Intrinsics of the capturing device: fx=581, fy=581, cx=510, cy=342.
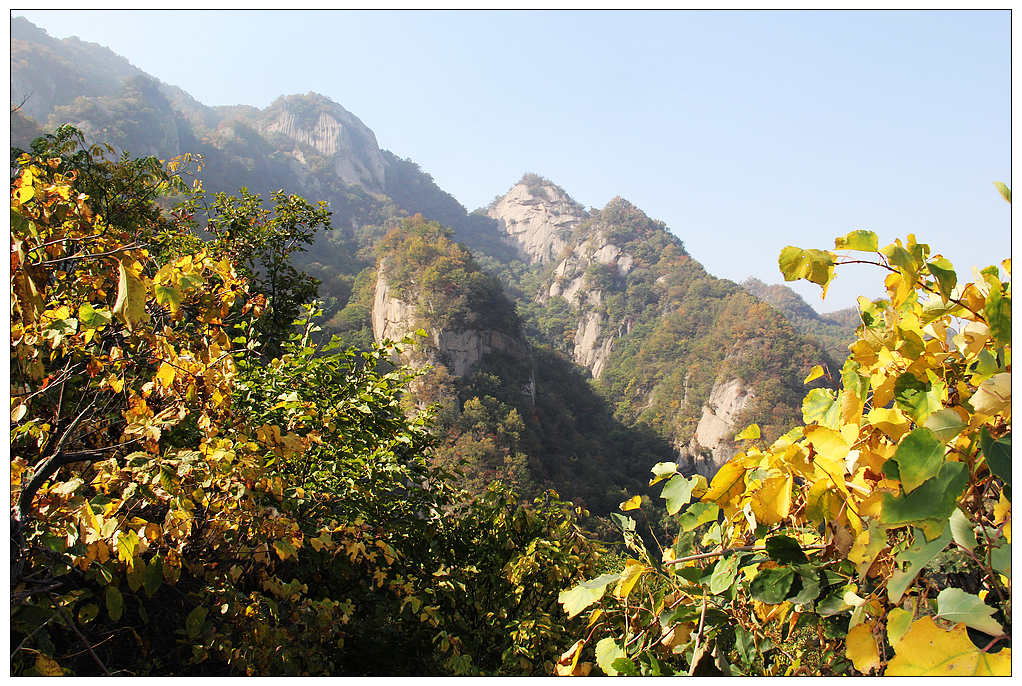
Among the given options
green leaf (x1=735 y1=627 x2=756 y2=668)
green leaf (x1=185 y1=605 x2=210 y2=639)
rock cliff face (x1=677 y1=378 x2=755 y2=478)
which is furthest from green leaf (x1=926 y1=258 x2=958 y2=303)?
rock cliff face (x1=677 y1=378 x2=755 y2=478)

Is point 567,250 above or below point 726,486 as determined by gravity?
above

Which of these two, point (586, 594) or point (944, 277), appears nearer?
point (944, 277)

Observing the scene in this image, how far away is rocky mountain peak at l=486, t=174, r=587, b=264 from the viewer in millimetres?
77688

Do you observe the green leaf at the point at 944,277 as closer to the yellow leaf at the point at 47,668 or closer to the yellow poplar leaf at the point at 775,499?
the yellow poplar leaf at the point at 775,499

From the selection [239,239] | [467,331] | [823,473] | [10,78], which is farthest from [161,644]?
[467,331]

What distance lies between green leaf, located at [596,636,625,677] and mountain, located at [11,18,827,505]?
40.6 feet

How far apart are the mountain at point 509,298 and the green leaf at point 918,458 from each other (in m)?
12.7

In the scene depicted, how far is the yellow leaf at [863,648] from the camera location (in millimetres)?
536

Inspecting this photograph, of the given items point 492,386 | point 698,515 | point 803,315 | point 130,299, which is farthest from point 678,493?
point 803,315

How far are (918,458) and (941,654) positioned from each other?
149 millimetres

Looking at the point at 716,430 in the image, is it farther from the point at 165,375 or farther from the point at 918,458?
the point at 918,458

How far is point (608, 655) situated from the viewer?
684 mm

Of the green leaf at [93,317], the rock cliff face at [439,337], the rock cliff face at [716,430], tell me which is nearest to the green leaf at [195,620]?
the green leaf at [93,317]

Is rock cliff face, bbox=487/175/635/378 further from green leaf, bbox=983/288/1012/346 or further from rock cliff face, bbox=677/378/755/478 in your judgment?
green leaf, bbox=983/288/1012/346
